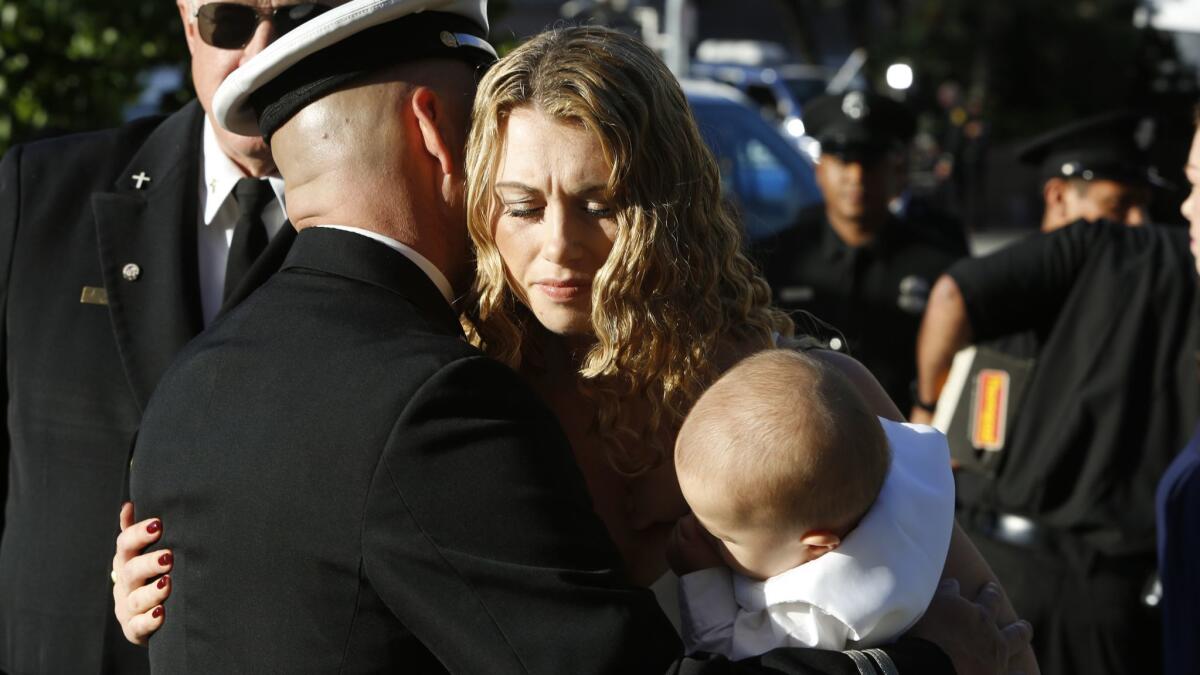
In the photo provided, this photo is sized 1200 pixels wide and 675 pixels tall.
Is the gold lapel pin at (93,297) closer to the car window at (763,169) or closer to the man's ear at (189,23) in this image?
the man's ear at (189,23)

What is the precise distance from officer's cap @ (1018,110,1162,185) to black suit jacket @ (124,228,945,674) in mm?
3878

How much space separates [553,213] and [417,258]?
21cm

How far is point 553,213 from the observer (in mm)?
1918

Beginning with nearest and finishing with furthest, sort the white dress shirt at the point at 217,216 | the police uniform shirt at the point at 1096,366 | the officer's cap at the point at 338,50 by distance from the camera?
the officer's cap at the point at 338,50
the white dress shirt at the point at 217,216
the police uniform shirt at the point at 1096,366

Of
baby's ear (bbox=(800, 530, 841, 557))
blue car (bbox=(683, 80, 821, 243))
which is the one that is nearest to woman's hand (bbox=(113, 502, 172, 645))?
baby's ear (bbox=(800, 530, 841, 557))

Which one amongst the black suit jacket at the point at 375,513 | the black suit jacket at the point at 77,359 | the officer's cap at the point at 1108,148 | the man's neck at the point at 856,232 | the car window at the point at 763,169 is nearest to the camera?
the black suit jacket at the point at 375,513

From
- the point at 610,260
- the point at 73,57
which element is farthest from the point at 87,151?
the point at 73,57

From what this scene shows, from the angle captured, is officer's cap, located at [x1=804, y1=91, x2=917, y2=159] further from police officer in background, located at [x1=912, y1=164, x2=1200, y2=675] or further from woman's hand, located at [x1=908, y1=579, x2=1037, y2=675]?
woman's hand, located at [x1=908, y1=579, x2=1037, y2=675]

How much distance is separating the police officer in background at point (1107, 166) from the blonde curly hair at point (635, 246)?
3335mm

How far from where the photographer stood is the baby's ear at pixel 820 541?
177 cm

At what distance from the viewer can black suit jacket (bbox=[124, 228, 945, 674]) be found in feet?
5.06

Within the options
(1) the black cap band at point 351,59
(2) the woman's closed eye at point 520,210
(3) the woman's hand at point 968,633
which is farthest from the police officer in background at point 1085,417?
(1) the black cap band at point 351,59

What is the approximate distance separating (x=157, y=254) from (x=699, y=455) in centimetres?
142

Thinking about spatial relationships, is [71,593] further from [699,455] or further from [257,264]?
[699,455]
